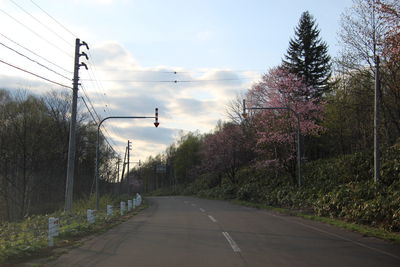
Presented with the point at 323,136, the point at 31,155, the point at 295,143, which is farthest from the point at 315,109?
the point at 31,155

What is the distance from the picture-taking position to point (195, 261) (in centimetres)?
810

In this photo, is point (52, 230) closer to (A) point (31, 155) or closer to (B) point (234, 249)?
(B) point (234, 249)

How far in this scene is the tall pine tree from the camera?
44.2m

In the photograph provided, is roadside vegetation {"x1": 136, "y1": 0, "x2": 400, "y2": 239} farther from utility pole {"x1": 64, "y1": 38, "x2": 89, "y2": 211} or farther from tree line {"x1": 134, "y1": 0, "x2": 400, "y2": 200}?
utility pole {"x1": 64, "y1": 38, "x2": 89, "y2": 211}

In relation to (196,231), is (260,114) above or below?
above

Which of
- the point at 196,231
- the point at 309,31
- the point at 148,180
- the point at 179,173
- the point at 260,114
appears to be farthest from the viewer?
the point at 148,180

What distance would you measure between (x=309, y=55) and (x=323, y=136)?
10.1 metres

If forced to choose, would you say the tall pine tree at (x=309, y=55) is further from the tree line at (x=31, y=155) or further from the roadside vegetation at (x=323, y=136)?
the tree line at (x=31, y=155)

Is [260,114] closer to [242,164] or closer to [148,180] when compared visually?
[242,164]

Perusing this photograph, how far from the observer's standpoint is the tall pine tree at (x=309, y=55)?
44.2 m

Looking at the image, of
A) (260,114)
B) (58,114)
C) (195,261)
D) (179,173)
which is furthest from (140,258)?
(179,173)

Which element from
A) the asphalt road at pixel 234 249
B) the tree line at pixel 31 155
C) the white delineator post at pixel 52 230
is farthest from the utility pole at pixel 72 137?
the tree line at pixel 31 155

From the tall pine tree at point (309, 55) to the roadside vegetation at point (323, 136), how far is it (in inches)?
4.7

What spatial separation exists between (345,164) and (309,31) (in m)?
23.9
